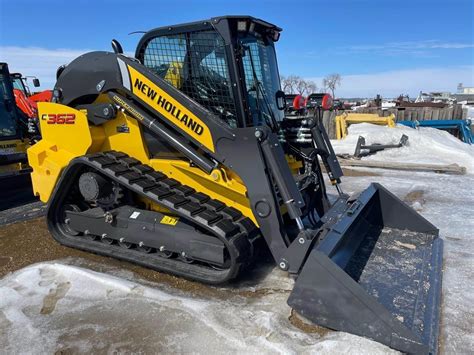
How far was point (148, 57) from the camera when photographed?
13.1 feet

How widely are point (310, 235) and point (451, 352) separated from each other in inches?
47.2

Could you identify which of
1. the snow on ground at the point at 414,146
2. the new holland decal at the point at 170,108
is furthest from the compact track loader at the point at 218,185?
the snow on ground at the point at 414,146

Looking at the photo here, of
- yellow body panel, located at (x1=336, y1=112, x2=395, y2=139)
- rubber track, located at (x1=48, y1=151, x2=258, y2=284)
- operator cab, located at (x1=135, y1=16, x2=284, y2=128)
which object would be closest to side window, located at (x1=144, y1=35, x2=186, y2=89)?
operator cab, located at (x1=135, y1=16, x2=284, y2=128)

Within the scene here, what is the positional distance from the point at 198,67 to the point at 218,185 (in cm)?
112

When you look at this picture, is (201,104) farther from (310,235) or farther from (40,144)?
(40,144)

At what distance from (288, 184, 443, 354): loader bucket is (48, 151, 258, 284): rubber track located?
0.66 meters

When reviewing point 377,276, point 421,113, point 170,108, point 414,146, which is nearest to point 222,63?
point 170,108

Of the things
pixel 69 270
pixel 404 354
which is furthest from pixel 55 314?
pixel 404 354

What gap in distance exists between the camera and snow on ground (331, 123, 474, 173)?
33.0ft

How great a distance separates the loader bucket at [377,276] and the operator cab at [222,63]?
4.34 feet

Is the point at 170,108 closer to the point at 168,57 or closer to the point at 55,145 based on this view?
the point at 168,57

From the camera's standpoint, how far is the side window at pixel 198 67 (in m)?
3.57

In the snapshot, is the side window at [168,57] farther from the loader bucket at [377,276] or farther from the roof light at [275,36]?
the loader bucket at [377,276]

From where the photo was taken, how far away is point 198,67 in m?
3.72
